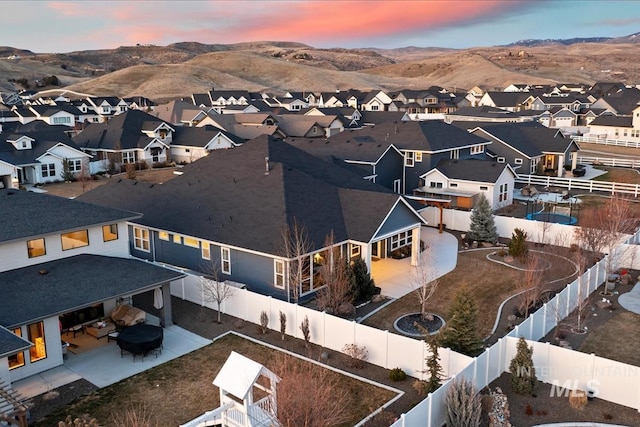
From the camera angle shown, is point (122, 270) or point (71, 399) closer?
point (71, 399)

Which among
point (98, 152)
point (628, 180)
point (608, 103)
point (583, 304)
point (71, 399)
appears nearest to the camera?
point (71, 399)

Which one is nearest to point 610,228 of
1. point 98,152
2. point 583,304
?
point 583,304

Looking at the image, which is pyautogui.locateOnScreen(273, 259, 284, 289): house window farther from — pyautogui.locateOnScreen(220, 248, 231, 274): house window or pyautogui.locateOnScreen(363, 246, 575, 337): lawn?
pyautogui.locateOnScreen(363, 246, 575, 337): lawn

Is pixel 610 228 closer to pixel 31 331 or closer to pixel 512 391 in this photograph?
pixel 512 391

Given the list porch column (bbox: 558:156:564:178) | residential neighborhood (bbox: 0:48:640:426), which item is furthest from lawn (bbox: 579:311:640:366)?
porch column (bbox: 558:156:564:178)

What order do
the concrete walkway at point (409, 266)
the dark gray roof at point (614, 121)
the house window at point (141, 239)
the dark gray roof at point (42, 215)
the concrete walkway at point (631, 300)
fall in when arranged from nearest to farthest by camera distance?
the dark gray roof at point (42, 215) → the concrete walkway at point (631, 300) → the concrete walkway at point (409, 266) → the house window at point (141, 239) → the dark gray roof at point (614, 121)

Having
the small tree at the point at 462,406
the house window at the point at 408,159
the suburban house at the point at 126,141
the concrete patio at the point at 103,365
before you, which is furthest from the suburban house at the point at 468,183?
the suburban house at the point at 126,141

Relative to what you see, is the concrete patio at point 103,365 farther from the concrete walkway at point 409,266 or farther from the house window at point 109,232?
the concrete walkway at point 409,266
